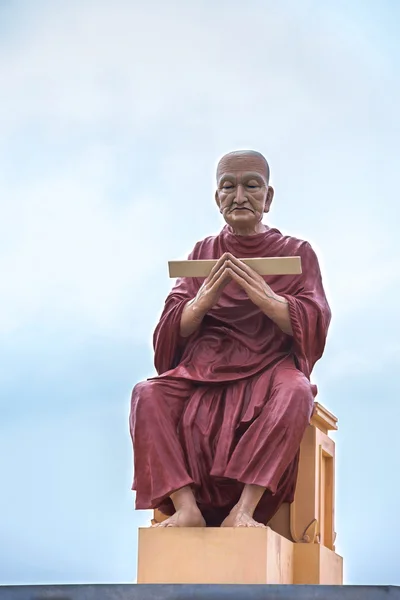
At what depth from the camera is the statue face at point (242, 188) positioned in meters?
10.0

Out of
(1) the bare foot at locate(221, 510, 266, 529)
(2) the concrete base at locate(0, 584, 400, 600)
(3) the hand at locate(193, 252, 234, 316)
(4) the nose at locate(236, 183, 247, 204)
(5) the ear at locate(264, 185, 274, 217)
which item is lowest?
(2) the concrete base at locate(0, 584, 400, 600)

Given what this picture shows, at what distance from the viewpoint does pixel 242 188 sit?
394 inches

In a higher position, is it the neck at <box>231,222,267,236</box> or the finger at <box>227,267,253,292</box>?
the neck at <box>231,222,267,236</box>

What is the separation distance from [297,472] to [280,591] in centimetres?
156

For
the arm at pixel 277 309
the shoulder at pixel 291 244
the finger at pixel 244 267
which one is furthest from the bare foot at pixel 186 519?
the shoulder at pixel 291 244

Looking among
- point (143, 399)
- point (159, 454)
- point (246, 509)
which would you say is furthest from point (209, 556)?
point (143, 399)

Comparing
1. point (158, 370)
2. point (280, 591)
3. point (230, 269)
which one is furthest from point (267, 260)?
point (280, 591)

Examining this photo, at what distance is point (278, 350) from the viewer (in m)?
9.84

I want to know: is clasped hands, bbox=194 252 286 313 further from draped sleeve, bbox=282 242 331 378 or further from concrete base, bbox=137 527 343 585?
concrete base, bbox=137 527 343 585

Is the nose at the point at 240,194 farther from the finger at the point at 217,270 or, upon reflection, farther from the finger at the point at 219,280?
the finger at the point at 219,280

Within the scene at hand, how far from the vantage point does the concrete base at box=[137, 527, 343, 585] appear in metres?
8.60

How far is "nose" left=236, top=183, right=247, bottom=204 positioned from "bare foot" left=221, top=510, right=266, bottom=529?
2.39 meters

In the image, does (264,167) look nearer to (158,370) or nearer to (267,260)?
(267,260)

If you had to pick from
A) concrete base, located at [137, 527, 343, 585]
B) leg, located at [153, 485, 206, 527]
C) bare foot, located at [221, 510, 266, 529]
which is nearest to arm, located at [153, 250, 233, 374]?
leg, located at [153, 485, 206, 527]
